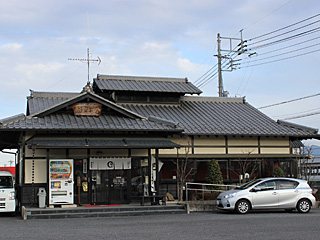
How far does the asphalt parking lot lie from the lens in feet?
39.4

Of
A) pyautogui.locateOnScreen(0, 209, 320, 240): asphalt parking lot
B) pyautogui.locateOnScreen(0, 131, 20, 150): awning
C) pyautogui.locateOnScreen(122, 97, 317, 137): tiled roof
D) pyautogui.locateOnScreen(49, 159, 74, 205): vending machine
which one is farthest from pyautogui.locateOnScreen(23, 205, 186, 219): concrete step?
pyautogui.locateOnScreen(122, 97, 317, 137): tiled roof

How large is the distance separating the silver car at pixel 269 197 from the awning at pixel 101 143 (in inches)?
136

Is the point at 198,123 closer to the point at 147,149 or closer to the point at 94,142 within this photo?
the point at 147,149

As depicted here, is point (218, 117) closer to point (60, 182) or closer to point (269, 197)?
point (269, 197)

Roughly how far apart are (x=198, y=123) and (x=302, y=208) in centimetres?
741

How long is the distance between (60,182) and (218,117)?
32.0ft

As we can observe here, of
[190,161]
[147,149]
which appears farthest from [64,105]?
[190,161]

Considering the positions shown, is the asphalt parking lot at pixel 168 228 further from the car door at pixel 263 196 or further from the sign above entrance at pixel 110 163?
the sign above entrance at pixel 110 163

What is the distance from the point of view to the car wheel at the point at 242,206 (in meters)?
18.4

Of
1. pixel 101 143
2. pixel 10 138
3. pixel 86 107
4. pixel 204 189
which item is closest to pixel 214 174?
pixel 204 189

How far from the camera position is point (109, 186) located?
2102 centimetres

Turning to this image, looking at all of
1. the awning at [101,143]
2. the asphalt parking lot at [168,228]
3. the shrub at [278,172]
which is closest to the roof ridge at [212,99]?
the shrub at [278,172]

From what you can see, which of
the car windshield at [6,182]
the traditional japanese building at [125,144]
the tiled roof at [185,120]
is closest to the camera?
the car windshield at [6,182]

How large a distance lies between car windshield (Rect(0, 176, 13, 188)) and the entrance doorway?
3500 millimetres
